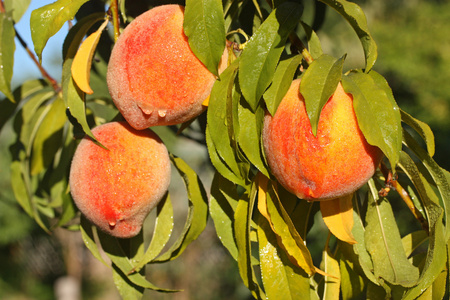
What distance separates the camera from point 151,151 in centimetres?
72

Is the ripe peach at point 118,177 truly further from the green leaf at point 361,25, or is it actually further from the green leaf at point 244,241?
the green leaf at point 361,25

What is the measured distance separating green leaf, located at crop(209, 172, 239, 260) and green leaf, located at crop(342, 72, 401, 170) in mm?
210

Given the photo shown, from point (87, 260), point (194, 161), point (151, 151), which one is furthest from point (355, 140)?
point (87, 260)

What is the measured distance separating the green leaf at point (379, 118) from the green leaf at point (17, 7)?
70 centimetres

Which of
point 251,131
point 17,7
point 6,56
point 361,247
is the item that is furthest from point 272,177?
point 17,7

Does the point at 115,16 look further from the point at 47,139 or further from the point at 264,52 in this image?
the point at 47,139

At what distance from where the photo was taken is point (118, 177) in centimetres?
69

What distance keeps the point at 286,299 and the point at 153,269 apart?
352 centimetres

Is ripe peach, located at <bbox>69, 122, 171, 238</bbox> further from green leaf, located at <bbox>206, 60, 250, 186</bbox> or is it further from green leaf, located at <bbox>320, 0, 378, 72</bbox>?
green leaf, located at <bbox>320, 0, 378, 72</bbox>

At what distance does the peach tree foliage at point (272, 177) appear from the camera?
0.57 metres

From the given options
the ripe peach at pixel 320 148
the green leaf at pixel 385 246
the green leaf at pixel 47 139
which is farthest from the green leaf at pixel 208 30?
the green leaf at pixel 47 139

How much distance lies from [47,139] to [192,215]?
0.43 m

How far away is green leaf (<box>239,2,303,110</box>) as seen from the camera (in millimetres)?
575

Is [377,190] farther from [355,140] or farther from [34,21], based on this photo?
[34,21]
